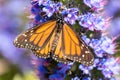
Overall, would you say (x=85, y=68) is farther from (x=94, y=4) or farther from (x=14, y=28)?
(x=14, y=28)

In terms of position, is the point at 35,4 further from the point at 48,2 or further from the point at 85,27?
the point at 85,27

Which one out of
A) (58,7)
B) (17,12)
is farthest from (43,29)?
(17,12)

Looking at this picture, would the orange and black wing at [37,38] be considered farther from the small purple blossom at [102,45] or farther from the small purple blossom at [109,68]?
the small purple blossom at [109,68]

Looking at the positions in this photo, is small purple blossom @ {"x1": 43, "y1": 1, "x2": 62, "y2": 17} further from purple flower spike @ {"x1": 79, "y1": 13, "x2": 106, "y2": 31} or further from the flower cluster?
purple flower spike @ {"x1": 79, "y1": 13, "x2": 106, "y2": 31}

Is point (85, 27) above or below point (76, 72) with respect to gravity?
above

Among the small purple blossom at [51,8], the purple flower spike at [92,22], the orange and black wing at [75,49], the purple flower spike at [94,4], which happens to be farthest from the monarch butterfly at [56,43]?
the purple flower spike at [94,4]

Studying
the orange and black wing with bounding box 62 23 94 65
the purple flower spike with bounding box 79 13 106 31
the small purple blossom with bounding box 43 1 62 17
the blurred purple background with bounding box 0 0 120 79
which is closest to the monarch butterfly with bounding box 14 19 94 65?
the orange and black wing with bounding box 62 23 94 65

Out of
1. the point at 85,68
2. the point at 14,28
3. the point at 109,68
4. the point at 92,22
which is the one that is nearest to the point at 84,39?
the point at 92,22
